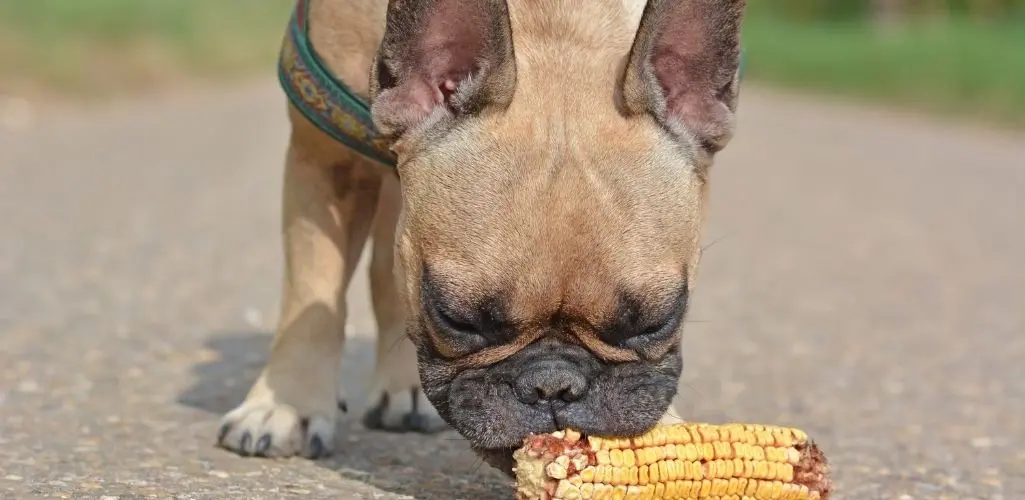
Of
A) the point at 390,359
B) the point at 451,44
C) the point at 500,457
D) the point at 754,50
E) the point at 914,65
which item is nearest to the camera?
the point at 500,457

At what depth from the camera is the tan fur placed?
3320mm

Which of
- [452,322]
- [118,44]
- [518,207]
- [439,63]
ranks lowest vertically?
[452,322]

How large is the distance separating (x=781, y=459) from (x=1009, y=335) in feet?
13.8

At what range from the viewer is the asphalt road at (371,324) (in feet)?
13.3

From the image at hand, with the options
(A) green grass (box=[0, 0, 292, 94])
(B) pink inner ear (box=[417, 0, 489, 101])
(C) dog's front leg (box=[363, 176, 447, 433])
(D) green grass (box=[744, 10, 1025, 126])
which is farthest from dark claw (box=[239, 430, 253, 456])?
(D) green grass (box=[744, 10, 1025, 126])

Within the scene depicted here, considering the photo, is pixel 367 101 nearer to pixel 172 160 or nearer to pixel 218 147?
pixel 172 160

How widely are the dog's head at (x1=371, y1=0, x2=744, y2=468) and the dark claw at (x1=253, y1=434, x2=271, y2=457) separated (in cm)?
69

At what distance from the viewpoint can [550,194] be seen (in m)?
3.36

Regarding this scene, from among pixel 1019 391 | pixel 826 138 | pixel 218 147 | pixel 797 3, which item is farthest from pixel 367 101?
pixel 797 3

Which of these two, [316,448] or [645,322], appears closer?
[645,322]

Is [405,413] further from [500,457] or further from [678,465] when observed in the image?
[678,465]

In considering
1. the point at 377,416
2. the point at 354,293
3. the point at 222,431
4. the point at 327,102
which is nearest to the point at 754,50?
the point at 354,293

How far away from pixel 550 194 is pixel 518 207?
3.0 inches

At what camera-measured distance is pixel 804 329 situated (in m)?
7.41
